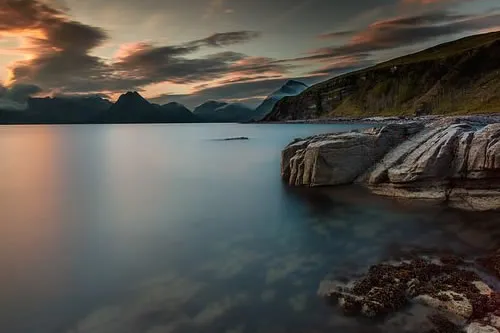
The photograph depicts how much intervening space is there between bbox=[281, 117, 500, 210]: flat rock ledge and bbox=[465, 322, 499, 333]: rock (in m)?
18.1

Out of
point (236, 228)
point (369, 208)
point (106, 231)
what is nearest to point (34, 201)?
point (106, 231)

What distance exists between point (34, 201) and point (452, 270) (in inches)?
1515

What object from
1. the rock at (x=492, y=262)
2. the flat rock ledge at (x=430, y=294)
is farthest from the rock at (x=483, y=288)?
the rock at (x=492, y=262)

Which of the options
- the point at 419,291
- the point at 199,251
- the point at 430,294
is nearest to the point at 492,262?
the point at 430,294

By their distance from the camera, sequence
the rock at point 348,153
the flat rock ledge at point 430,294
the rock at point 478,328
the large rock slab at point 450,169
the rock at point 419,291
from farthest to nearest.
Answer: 1. the rock at point 348,153
2. the large rock slab at point 450,169
3. the rock at point 419,291
4. the flat rock ledge at point 430,294
5. the rock at point 478,328

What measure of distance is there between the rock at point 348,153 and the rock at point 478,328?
25.2 m

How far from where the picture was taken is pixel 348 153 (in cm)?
3656

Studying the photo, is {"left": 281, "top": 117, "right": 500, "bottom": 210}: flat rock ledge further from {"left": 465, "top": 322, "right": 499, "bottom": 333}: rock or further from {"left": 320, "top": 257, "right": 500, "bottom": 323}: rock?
{"left": 465, "top": 322, "right": 499, "bottom": 333}: rock

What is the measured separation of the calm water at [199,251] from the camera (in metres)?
13.9

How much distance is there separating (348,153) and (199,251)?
21.4 metres

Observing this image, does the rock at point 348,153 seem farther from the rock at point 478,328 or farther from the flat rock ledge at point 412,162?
the rock at point 478,328

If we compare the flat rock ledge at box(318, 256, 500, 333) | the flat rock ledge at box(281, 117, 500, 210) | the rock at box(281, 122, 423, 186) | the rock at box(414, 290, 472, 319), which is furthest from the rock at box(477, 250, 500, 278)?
the rock at box(281, 122, 423, 186)

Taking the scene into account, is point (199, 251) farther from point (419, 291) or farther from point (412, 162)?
point (412, 162)

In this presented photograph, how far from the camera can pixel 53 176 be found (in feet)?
181
